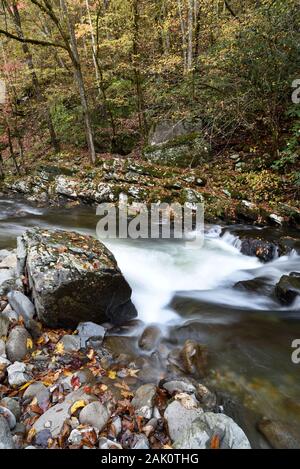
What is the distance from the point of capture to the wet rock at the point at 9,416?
305 centimetres

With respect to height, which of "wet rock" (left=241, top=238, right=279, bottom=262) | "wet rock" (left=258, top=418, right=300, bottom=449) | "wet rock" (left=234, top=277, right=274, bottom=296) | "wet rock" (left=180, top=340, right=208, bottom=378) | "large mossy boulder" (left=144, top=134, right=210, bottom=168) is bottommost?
"wet rock" (left=258, top=418, right=300, bottom=449)

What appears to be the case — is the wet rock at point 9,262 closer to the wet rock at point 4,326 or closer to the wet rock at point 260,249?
the wet rock at point 4,326

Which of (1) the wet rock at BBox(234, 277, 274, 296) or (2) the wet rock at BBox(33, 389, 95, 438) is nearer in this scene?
(2) the wet rock at BBox(33, 389, 95, 438)

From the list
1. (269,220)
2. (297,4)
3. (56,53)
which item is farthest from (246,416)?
(56,53)

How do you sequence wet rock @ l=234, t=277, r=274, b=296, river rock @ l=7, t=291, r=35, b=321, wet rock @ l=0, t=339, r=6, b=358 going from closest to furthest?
wet rock @ l=0, t=339, r=6, b=358 < river rock @ l=7, t=291, r=35, b=321 < wet rock @ l=234, t=277, r=274, b=296

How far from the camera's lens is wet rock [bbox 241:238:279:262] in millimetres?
7102

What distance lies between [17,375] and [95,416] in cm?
107

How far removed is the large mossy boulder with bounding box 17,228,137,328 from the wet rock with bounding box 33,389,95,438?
1295 mm

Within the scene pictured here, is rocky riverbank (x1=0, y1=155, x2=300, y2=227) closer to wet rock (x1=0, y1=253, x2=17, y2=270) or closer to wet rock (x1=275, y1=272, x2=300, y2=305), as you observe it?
wet rock (x1=275, y1=272, x2=300, y2=305)

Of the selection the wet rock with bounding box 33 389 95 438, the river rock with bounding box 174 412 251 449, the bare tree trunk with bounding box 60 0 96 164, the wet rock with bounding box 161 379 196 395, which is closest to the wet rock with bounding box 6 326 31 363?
the wet rock with bounding box 33 389 95 438

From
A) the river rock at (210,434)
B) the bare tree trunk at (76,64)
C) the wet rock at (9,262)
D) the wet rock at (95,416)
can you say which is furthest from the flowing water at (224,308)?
the bare tree trunk at (76,64)

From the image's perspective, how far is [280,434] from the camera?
3.18m

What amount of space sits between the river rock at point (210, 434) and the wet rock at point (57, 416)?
1.04m

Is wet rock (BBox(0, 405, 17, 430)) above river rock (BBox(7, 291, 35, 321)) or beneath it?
beneath
